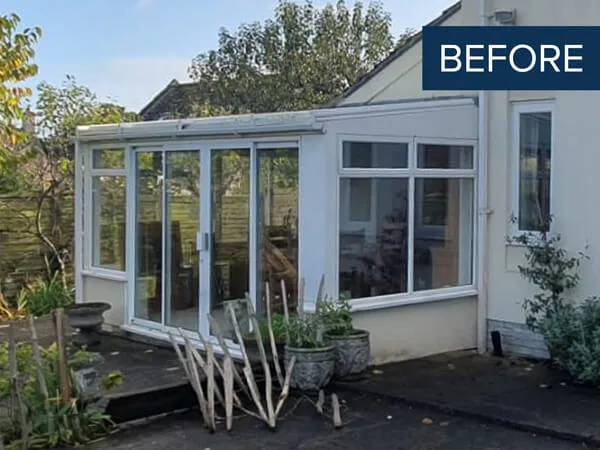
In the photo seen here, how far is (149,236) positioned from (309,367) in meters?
3.18

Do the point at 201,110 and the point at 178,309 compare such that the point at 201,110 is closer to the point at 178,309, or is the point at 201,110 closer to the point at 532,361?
the point at 178,309

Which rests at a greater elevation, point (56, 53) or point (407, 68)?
point (56, 53)

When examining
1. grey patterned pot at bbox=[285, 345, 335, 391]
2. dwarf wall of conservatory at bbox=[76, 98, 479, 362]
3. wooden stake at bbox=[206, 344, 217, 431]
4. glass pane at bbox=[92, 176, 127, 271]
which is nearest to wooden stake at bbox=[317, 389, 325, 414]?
grey patterned pot at bbox=[285, 345, 335, 391]

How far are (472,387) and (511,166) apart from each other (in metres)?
2.69

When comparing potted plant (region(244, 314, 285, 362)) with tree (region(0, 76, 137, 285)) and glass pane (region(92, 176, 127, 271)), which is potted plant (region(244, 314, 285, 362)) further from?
tree (region(0, 76, 137, 285))

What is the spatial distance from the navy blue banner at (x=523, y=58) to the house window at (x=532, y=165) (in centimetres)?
34

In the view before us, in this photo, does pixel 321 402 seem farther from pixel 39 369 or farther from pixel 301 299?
pixel 39 369

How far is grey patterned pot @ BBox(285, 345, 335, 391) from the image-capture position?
7453mm

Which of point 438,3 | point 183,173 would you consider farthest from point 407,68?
point 183,173

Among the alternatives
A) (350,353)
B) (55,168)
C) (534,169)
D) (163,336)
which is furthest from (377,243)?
(55,168)

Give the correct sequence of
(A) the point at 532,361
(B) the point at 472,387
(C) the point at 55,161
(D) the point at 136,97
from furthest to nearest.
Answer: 1. (D) the point at 136,97
2. (C) the point at 55,161
3. (A) the point at 532,361
4. (B) the point at 472,387

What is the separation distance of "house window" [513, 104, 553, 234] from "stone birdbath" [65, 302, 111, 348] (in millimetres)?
4860

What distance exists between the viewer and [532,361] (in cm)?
887

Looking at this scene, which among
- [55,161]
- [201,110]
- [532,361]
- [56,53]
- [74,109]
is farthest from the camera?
[201,110]
